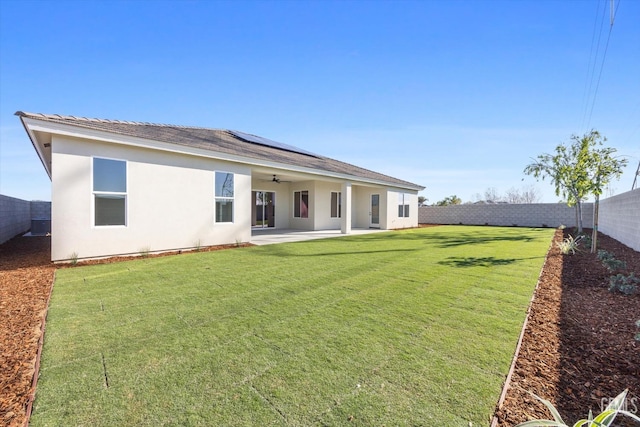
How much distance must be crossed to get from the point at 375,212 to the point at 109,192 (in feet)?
48.1

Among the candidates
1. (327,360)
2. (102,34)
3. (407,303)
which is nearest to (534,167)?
(407,303)

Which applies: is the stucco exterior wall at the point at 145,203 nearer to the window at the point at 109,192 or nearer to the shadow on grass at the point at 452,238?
the window at the point at 109,192

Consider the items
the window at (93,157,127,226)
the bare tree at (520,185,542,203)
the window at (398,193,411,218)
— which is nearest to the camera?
the window at (93,157,127,226)

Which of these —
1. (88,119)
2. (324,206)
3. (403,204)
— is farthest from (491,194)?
(88,119)

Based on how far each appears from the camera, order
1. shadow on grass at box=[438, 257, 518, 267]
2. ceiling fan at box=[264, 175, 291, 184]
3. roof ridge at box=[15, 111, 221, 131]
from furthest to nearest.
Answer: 1. ceiling fan at box=[264, 175, 291, 184]
2. shadow on grass at box=[438, 257, 518, 267]
3. roof ridge at box=[15, 111, 221, 131]

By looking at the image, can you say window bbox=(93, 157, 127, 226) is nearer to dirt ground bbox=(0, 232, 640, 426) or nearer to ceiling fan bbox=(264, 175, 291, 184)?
dirt ground bbox=(0, 232, 640, 426)

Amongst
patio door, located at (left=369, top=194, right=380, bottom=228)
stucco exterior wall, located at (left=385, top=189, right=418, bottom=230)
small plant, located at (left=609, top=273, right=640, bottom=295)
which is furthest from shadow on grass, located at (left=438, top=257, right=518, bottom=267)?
patio door, located at (left=369, top=194, right=380, bottom=228)

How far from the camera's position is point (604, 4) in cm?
976

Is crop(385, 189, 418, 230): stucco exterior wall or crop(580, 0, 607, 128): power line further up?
crop(580, 0, 607, 128): power line

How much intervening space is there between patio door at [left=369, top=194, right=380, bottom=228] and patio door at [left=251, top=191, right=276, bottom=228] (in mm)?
6375

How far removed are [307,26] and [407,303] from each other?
1061 cm

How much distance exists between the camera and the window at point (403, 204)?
19.4 metres

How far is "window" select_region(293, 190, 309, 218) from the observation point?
17047 millimetres

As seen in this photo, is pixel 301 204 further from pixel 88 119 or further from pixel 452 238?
pixel 88 119
